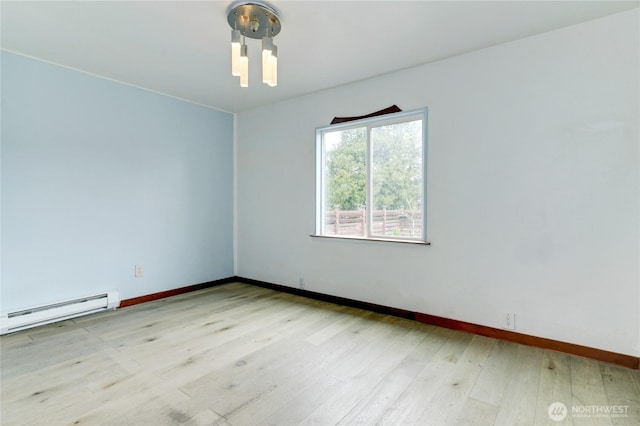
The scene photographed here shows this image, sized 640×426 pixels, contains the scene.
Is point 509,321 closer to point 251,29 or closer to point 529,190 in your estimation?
point 529,190

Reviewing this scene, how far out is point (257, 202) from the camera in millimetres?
4262

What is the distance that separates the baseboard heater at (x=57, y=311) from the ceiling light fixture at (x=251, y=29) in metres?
2.64

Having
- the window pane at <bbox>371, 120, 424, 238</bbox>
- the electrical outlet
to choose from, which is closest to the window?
the window pane at <bbox>371, 120, 424, 238</bbox>

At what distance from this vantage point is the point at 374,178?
332cm

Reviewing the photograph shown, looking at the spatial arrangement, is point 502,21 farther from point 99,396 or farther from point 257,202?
point 99,396

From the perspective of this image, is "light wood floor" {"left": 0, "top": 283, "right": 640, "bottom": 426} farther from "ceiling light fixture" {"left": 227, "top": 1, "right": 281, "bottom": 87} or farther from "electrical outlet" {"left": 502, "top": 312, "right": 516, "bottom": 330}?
"ceiling light fixture" {"left": 227, "top": 1, "right": 281, "bottom": 87}

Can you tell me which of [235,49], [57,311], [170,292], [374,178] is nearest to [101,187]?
[57,311]

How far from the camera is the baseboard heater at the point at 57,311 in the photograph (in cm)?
265

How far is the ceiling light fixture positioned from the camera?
1.98 meters

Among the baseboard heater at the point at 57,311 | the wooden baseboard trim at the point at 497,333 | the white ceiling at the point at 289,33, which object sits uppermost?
the white ceiling at the point at 289,33

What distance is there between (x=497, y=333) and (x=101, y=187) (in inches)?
154

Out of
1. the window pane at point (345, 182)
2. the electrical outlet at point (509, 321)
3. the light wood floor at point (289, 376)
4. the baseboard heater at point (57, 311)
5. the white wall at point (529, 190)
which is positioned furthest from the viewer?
the window pane at point (345, 182)

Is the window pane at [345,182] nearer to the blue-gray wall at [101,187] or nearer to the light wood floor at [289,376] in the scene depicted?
the light wood floor at [289,376]

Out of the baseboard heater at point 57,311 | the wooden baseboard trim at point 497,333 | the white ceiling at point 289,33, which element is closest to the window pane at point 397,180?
the white ceiling at point 289,33
